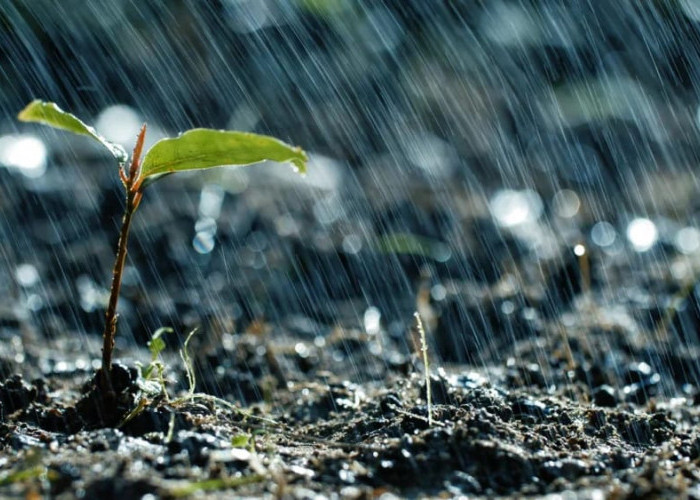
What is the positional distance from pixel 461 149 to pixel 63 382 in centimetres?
386

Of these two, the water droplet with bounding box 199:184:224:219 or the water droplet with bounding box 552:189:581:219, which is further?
the water droplet with bounding box 552:189:581:219

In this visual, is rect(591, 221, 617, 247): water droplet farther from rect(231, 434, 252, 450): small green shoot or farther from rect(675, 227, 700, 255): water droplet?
rect(231, 434, 252, 450): small green shoot

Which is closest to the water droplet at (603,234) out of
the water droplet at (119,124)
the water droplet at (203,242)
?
the water droplet at (203,242)

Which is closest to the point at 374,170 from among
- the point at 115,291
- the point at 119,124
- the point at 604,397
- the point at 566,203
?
the point at 566,203

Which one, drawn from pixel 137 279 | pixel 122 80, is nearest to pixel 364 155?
pixel 122 80

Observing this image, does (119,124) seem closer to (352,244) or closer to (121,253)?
(352,244)

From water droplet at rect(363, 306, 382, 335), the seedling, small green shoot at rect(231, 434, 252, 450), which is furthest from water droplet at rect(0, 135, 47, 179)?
small green shoot at rect(231, 434, 252, 450)

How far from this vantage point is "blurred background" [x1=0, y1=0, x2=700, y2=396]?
11.0 ft

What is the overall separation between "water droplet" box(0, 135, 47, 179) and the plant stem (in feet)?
9.45

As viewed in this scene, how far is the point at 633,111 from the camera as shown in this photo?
5.85 m

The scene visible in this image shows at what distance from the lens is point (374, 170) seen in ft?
16.9

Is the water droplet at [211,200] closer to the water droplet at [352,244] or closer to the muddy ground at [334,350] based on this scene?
the muddy ground at [334,350]

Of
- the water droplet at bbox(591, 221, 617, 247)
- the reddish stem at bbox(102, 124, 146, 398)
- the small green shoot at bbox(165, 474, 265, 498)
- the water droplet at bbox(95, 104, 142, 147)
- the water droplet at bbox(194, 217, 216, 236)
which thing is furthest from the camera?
the water droplet at bbox(95, 104, 142, 147)

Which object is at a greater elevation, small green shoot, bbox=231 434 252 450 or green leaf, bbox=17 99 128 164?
green leaf, bbox=17 99 128 164
